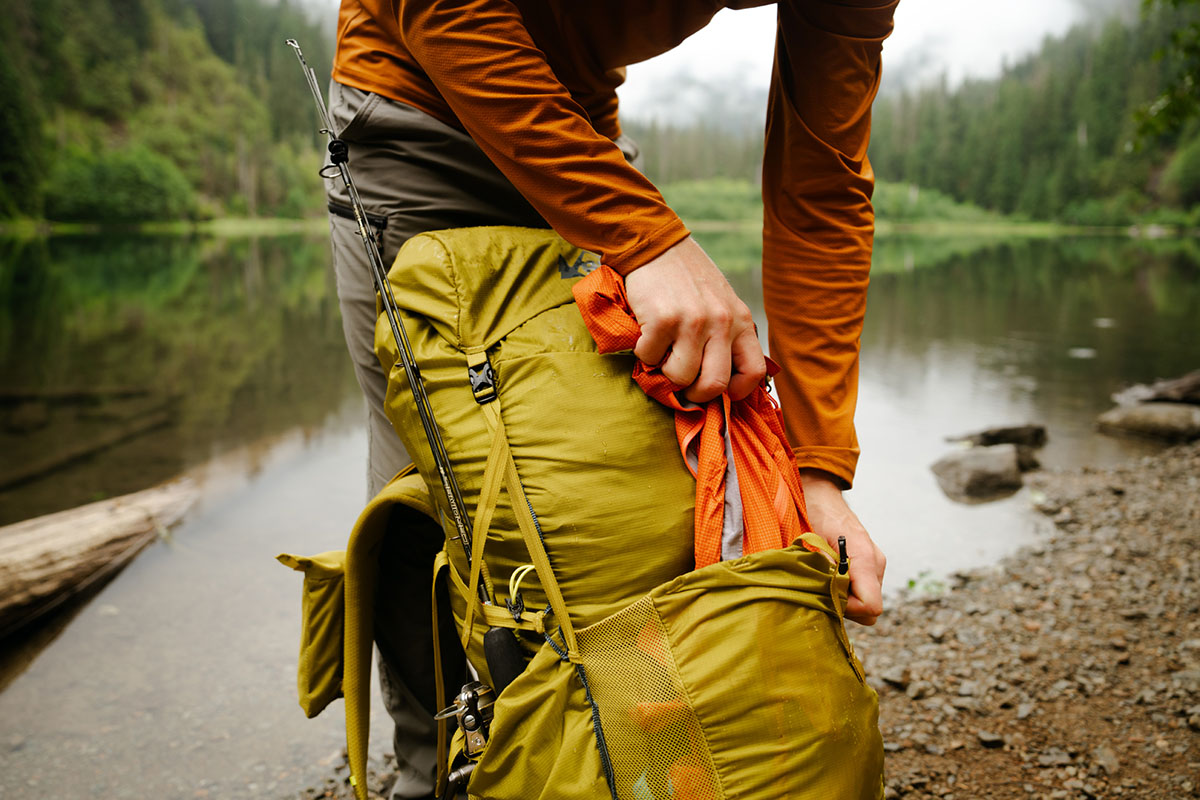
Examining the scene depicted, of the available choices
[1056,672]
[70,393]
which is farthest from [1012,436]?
[70,393]

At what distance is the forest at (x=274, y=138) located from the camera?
209ft

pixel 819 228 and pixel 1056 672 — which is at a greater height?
pixel 819 228

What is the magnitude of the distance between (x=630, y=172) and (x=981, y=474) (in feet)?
18.5

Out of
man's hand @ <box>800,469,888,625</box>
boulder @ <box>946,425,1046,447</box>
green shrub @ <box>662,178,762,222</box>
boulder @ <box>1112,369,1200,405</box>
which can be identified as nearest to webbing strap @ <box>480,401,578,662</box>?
man's hand @ <box>800,469,888,625</box>

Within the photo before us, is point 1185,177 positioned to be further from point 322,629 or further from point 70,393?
point 322,629

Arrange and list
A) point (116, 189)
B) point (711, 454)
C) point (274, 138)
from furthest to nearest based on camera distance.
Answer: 1. point (274, 138)
2. point (116, 189)
3. point (711, 454)

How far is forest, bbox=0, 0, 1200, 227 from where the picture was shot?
209ft

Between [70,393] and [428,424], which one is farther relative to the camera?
[70,393]

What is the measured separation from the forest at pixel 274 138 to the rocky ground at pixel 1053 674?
5727cm

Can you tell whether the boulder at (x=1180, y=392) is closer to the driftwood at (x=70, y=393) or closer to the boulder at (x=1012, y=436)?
the boulder at (x=1012, y=436)

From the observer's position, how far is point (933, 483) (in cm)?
610

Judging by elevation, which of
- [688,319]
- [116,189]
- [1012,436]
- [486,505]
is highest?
[116,189]

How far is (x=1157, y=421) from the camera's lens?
23.7ft

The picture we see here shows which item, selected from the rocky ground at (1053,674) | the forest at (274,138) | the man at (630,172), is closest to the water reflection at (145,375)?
the rocky ground at (1053,674)
